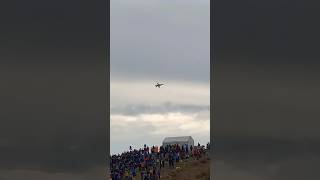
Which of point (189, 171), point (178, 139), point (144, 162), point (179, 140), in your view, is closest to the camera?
point (144, 162)

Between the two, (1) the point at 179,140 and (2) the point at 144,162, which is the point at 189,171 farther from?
(1) the point at 179,140

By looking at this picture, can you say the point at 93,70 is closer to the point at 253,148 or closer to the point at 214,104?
the point at 214,104

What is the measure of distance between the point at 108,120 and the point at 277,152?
429cm

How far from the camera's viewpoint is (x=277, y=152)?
1399 centimetres

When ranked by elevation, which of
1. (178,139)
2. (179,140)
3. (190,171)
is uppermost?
(178,139)

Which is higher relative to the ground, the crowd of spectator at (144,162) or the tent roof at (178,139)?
the tent roof at (178,139)

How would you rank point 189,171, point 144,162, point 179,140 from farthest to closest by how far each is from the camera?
point 179,140
point 189,171
point 144,162

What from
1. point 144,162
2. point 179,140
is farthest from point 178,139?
point 144,162

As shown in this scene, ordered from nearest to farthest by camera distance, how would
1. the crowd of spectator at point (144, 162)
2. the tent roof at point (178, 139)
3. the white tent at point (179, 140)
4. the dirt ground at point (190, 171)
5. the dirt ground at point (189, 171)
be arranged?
1. the crowd of spectator at point (144, 162)
2. the dirt ground at point (189, 171)
3. the dirt ground at point (190, 171)
4. the white tent at point (179, 140)
5. the tent roof at point (178, 139)

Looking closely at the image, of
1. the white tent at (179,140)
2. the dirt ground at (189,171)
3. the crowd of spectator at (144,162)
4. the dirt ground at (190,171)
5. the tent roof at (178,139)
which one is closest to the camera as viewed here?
the crowd of spectator at (144,162)

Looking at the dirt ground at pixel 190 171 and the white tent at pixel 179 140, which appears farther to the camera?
the white tent at pixel 179 140

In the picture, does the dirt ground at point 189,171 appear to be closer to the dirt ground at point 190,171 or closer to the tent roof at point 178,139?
the dirt ground at point 190,171

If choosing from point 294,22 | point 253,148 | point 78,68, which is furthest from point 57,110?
point 294,22

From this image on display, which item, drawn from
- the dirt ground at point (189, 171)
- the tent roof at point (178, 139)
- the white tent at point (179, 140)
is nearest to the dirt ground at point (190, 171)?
the dirt ground at point (189, 171)
